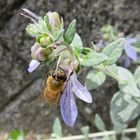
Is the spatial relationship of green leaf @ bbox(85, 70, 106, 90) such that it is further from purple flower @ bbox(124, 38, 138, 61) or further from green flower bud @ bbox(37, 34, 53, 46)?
purple flower @ bbox(124, 38, 138, 61)

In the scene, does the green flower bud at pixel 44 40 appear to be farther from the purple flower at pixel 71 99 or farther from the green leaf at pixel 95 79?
the green leaf at pixel 95 79

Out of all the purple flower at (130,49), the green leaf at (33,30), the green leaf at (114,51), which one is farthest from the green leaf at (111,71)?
the purple flower at (130,49)

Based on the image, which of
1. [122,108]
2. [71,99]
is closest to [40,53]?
[71,99]

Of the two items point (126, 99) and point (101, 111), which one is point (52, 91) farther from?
point (101, 111)

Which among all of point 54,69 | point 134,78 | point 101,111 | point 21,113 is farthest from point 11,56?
point 54,69

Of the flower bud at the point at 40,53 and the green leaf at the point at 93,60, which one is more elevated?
the flower bud at the point at 40,53

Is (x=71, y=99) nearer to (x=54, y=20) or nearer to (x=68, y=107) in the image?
(x=68, y=107)

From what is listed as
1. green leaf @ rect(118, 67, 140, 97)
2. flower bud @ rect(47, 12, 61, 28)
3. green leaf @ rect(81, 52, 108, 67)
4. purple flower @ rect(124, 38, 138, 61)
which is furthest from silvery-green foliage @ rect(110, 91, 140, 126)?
flower bud @ rect(47, 12, 61, 28)
